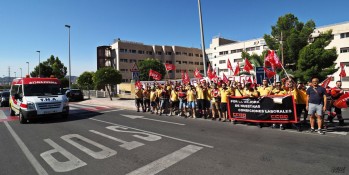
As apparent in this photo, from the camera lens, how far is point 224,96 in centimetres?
1011

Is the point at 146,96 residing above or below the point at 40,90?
below

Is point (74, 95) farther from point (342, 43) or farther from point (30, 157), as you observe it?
point (342, 43)

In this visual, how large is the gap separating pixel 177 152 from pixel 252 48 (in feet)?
183

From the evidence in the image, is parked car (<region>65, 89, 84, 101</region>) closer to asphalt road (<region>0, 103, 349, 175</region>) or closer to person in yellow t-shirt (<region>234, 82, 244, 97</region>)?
asphalt road (<region>0, 103, 349, 175</region>)

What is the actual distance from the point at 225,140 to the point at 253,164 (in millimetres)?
2081

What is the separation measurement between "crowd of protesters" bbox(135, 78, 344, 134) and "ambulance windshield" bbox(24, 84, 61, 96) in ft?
15.4

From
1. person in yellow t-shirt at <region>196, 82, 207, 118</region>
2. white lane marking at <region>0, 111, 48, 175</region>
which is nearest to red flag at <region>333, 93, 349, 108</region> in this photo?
person in yellow t-shirt at <region>196, 82, 207, 118</region>

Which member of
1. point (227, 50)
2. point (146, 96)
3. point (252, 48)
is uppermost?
point (227, 50)

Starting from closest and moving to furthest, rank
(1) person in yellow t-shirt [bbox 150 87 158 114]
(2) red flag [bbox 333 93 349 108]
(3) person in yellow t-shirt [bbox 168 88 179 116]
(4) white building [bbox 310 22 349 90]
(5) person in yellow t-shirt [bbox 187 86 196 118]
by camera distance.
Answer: (2) red flag [bbox 333 93 349 108] < (5) person in yellow t-shirt [bbox 187 86 196 118] < (3) person in yellow t-shirt [bbox 168 88 179 116] < (1) person in yellow t-shirt [bbox 150 87 158 114] < (4) white building [bbox 310 22 349 90]

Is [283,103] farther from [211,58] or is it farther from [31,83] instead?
[211,58]

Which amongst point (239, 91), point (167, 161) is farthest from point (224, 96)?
point (167, 161)

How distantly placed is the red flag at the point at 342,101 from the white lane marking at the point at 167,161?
20.7 feet

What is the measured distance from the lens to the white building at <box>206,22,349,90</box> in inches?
1573

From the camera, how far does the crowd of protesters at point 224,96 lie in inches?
295
